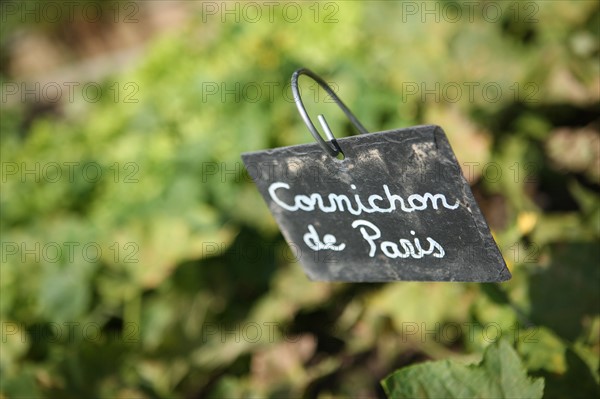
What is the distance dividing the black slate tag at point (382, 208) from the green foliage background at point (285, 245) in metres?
0.32

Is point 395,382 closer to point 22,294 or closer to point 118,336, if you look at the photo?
point 118,336

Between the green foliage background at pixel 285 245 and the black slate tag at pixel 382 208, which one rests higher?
the black slate tag at pixel 382 208

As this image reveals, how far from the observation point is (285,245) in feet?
6.51

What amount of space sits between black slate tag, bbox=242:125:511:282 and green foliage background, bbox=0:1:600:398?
32cm

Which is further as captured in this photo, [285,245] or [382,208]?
[285,245]

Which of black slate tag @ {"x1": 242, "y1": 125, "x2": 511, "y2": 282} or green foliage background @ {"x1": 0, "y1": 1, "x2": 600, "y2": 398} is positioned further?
green foliage background @ {"x1": 0, "y1": 1, "x2": 600, "y2": 398}

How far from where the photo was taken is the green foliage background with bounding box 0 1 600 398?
148 centimetres

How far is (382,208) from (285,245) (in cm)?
97

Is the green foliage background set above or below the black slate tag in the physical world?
below

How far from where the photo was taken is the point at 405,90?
2119 mm

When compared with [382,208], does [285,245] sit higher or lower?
lower

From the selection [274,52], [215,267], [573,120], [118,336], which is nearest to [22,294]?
[118,336]

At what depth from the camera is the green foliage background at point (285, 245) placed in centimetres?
148

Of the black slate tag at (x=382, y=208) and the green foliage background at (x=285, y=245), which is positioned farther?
the green foliage background at (x=285, y=245)
